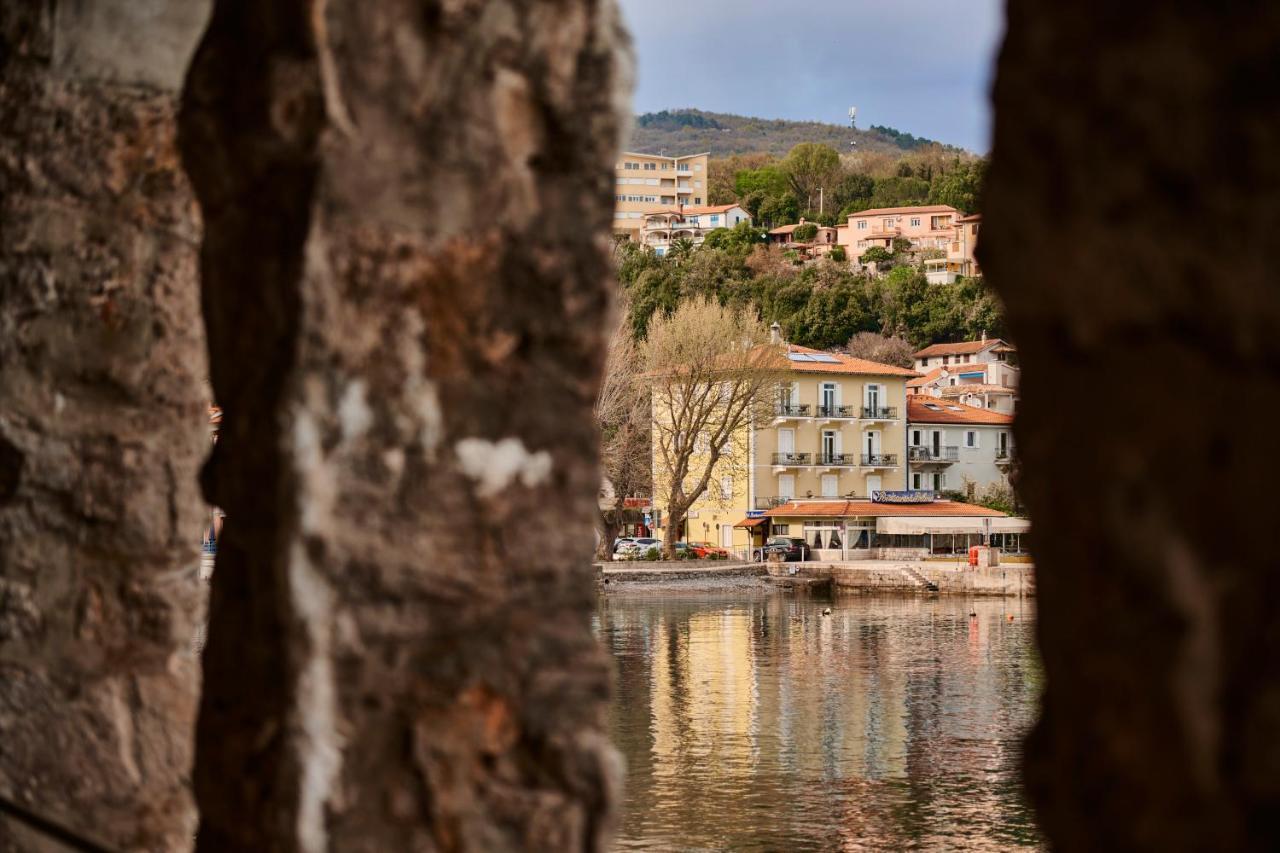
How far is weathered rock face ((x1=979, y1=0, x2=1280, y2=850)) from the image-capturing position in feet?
3.49

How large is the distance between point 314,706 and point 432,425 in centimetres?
35

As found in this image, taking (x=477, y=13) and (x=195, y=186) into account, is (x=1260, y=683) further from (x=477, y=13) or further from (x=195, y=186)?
(x=195, y=186)

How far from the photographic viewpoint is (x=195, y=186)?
2.48 m

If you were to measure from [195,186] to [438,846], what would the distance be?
1.01 m

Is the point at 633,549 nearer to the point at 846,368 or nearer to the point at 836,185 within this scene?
the point at 846,368

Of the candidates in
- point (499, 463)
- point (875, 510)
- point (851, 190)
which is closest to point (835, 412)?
point (875, 510)

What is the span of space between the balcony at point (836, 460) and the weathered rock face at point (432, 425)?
53.5m

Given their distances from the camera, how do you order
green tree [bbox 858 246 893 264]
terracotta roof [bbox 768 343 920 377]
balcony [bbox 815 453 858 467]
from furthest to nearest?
green tree [bbox 858 246 893 264] → balcony [bbox 815 453 858 467] → terracotta roof [bbox 768 343 920 377]

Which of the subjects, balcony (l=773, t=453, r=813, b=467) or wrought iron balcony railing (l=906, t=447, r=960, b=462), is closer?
balcony (l=773, t=453, r=813, b=467)

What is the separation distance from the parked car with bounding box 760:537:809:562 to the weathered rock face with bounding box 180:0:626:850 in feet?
162

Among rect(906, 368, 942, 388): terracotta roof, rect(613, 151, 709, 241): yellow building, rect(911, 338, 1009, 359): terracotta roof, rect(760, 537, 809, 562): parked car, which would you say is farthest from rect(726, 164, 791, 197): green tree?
rect(760, 537, 809, 562): parked car

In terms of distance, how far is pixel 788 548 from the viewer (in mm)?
51656

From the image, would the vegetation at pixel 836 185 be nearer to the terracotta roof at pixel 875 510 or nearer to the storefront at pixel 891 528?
the terracotta roof at pixel 875 510

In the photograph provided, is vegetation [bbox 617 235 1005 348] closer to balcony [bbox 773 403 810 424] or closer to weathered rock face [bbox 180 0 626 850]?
balcony [bbox 773 403 810 424]
